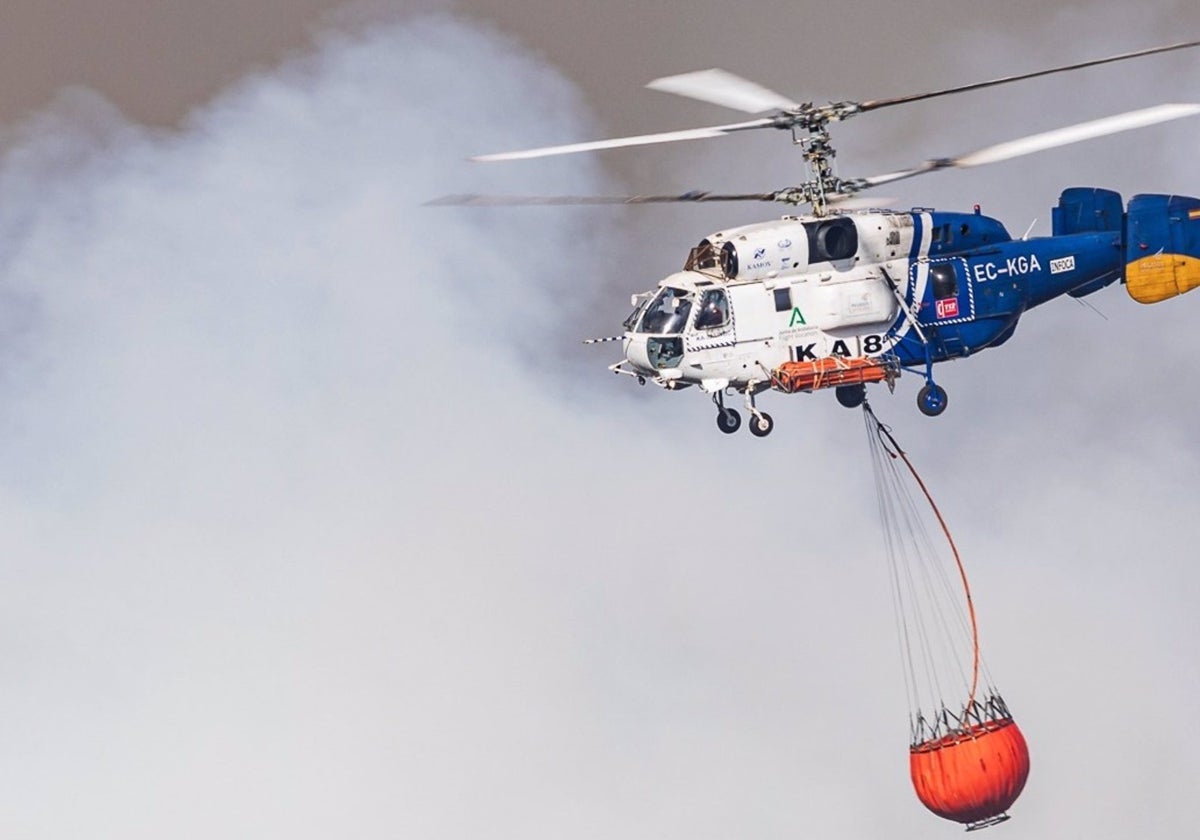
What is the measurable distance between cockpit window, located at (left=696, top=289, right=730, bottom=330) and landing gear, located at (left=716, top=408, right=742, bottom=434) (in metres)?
1.44

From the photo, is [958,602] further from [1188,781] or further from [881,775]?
[1188,781]

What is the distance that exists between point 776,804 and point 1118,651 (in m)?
15.3

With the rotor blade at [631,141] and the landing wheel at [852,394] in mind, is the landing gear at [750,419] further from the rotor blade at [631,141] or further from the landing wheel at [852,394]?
the rotor blade at [631,141]

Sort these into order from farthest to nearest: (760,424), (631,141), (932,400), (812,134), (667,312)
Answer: (932,400) → (667,312) → (812,134) → (760,424) → (631,141)

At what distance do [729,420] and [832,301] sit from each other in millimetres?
2608

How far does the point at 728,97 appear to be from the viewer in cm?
3909

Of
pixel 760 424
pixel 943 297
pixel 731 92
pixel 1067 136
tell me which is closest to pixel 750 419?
pixel 760 424

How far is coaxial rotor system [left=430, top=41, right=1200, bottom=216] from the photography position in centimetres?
3800

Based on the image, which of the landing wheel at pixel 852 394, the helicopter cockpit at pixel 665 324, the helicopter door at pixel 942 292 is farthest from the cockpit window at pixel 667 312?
the helicopter door at pixel 942 292

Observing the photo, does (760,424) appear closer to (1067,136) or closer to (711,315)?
(711,315)

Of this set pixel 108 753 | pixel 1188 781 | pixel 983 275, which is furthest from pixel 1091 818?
pixel 983 275

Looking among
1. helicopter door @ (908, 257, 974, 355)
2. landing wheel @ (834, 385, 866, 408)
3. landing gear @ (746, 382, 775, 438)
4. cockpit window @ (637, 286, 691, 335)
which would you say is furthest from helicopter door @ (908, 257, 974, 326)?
cockpit window @ (637, 286, 691, 335)

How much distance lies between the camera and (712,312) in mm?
40469

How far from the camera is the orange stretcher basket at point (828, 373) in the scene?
40531 millimetres
